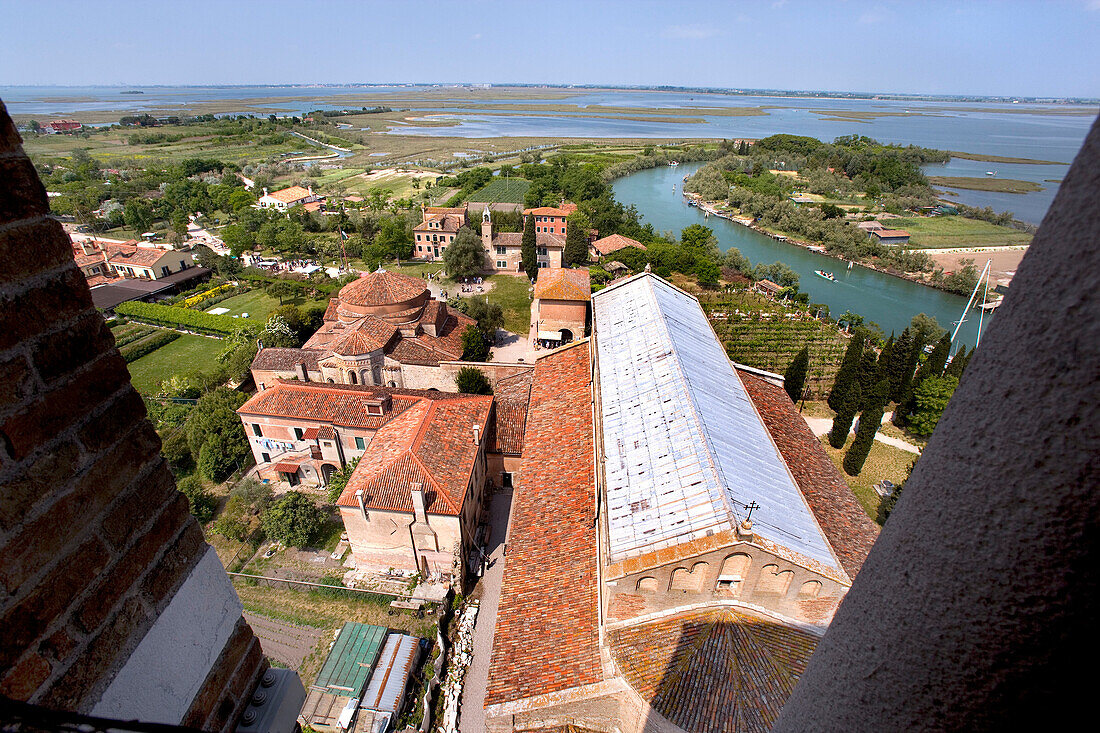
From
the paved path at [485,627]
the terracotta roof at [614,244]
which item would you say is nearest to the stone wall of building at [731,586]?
the paved path at [485,627]

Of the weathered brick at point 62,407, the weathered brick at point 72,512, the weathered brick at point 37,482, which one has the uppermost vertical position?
the weathered brick at point 62,407

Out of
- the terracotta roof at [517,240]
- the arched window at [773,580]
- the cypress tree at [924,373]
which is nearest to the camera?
the arched window at [773,580]

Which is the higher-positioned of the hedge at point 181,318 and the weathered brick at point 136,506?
the weathered brick at point 136,506

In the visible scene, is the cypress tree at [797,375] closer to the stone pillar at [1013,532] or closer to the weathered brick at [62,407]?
the stone pillar at [1013,532]

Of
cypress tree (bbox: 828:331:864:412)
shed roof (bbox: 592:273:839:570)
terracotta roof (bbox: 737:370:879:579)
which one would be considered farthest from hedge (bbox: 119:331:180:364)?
cypress tree (bbox: 828:331:864:412)

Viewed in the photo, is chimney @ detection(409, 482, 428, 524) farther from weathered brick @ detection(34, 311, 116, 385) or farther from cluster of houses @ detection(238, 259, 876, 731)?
weathered brick @ detection(34, 311, 116, 385)

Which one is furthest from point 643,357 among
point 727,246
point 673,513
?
point 727,246

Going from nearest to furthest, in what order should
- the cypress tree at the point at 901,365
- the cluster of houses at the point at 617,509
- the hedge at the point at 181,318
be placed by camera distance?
the cluster of houses at the point at 617,509 < the cypress tree at the point at 901,365 < the hedge at the point at 181,318
